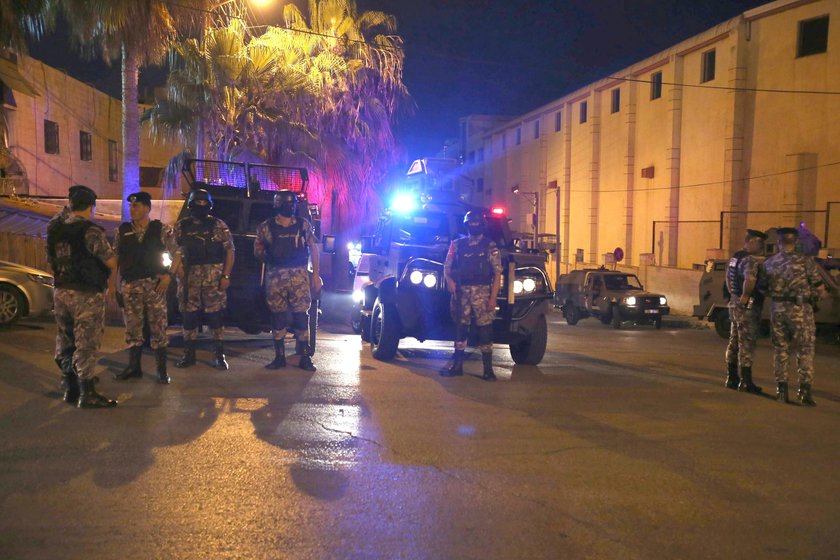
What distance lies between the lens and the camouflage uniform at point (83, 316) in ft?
20.8

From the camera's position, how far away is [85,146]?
27.9 m

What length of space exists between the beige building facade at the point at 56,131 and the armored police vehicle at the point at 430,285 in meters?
12.2

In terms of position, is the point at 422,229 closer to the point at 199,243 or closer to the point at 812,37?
the point at 199,243

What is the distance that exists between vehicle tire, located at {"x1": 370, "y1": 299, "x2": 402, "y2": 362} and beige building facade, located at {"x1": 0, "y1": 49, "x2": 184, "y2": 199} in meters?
13.2

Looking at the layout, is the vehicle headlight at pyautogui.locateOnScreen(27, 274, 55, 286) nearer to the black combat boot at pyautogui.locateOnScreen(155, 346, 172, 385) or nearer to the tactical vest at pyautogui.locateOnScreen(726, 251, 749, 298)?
the black combat boot at pyautogui.locateOnScreen(155, 346, 172, 385)

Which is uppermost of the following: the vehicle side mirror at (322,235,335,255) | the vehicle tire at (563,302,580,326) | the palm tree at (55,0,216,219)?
the palm tree at (55,0,216,219)

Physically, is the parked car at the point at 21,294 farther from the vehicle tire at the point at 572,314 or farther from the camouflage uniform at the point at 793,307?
the vehicle tire at the point at 572,314

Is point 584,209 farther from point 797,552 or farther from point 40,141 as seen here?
point 797,552

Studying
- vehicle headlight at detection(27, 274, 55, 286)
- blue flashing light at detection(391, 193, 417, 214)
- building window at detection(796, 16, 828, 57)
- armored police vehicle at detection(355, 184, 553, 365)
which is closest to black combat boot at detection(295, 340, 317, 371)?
armored police vehicle at detection(355, 184, 553, 365)

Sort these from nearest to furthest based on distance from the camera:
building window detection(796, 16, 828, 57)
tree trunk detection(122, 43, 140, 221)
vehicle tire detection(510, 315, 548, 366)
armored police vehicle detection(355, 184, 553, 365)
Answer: armored police vehicle detection(355, 184, 553, 365)
vehicle tire detection(510, 315, 548, 366)
tree trunk detection(122, 43, 140, 221)
building window detection(796, 16, 828, 57)

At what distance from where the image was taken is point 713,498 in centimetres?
494

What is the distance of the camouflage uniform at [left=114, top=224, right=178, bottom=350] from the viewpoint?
746 centimetres

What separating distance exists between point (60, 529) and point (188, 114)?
17074mm

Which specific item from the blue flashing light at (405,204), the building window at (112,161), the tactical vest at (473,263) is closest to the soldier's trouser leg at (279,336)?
the tactical vest at (473,263)
